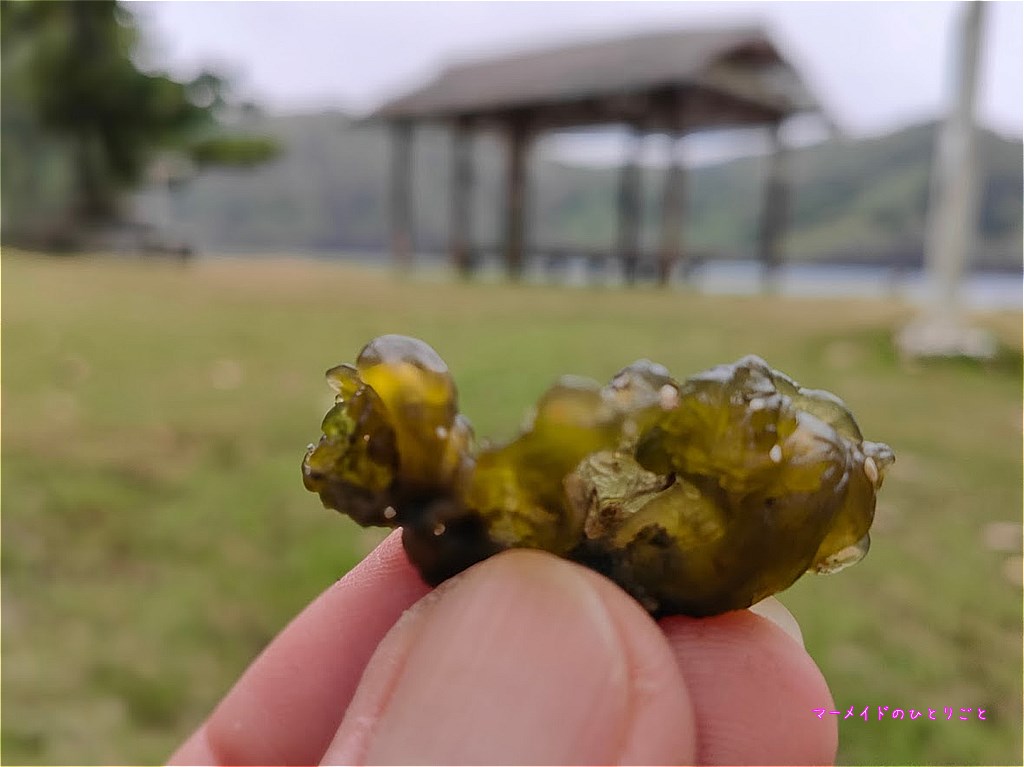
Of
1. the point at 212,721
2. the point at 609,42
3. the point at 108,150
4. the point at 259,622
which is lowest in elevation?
the point at 259,622

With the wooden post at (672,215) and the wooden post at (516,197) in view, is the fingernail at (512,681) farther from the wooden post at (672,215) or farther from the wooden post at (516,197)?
the wooden post at (516,197)

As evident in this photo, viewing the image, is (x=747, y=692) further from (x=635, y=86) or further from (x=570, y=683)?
(x=635, y=86)

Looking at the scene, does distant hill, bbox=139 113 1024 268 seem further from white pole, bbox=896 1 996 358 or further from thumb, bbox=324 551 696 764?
thumb, bbox=324 551 696 764

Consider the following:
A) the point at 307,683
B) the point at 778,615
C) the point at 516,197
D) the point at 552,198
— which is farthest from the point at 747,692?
the point at 552,198

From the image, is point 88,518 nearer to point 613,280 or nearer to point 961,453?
point 961,453

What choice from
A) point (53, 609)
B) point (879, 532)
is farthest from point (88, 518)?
point (879, 532)

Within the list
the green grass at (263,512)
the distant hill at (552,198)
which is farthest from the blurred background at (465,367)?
the distant hill at (552,198)
